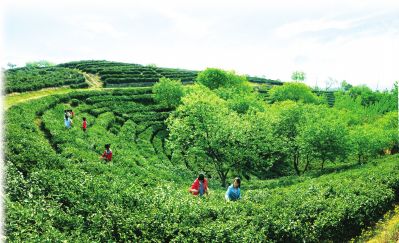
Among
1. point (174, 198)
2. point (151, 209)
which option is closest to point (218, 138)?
point (174, 198)

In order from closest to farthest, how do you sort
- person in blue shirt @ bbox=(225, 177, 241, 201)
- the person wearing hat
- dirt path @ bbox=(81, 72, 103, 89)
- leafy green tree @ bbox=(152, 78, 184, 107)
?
person in blue shirt @ bbox=(225, 177, 241, 201) → the person wearing hat → leafy green tree @ bbox=(152, 78, 184, 107) → dirt path @ bbox=(81, 72, 103, 89)

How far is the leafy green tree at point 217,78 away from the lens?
76875 millimetres

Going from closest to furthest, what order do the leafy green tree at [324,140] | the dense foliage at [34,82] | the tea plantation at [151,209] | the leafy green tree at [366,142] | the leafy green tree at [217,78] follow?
the tea plantation at [151,209]
the leafy green tree at [324,140]
the leafy green tree at [366,142]
the dense foliage at [34,82]
the leafy green tree at [217,78]

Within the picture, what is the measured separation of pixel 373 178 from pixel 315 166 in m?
25.9

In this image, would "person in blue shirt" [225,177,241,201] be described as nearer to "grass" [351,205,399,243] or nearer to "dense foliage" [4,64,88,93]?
"grass" [351,205,399,243]

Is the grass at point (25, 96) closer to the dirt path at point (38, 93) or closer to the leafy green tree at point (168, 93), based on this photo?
the dirt path at point (38, 93)

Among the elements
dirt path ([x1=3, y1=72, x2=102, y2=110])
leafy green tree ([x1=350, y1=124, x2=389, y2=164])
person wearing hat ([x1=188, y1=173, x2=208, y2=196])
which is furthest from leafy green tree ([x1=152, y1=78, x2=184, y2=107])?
person wearing hat ([x1=188, y1=173, x2=208, y2=196])

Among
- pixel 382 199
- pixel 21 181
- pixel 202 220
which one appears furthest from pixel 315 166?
pixel 21 181

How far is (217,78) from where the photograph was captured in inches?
3061

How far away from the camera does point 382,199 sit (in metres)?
16.0

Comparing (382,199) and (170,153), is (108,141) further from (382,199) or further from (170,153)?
(382,199)

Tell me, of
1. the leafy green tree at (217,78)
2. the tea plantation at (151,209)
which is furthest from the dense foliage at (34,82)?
the tea plantation at (151,209)

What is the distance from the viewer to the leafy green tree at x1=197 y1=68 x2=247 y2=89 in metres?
76.9

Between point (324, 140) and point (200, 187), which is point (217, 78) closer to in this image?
point (324, 140)
